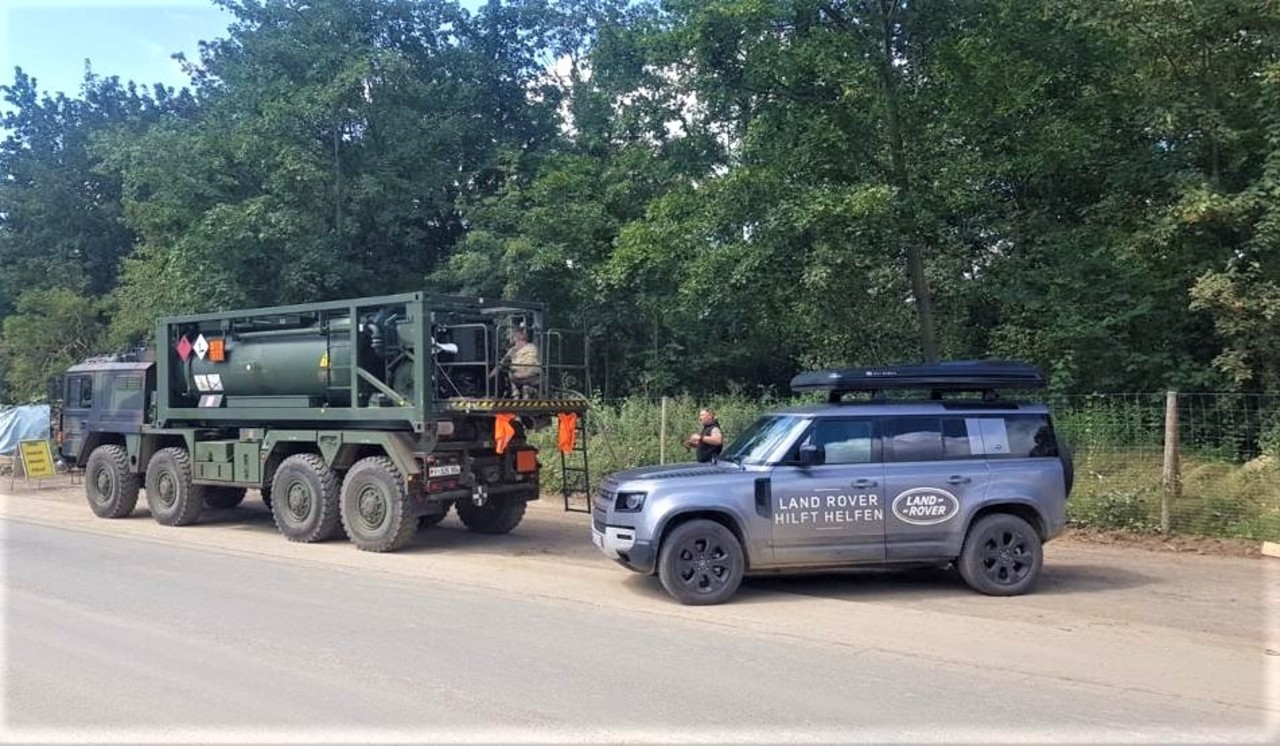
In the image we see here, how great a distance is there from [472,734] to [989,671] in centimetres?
348

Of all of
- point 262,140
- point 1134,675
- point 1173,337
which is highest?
point 262,140

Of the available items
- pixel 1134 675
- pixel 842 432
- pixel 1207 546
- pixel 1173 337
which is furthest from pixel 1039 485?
pixel 1173 337

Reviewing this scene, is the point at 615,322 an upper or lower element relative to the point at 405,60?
lower

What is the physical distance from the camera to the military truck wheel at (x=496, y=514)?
13.4 meters

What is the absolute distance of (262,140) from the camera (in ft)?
80.6

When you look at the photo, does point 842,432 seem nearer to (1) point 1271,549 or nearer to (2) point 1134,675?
(2) point 1134,675

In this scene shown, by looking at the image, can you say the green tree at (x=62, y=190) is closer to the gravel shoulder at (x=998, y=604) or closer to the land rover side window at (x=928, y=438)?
the gravel shoulder at (x=998, y=604)

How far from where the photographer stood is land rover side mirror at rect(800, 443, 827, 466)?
29.2ft

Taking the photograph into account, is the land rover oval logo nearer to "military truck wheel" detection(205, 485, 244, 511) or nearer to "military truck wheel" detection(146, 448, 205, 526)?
"military truck wheel" detection(146, 448, 205, 526)

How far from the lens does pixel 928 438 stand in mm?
9195

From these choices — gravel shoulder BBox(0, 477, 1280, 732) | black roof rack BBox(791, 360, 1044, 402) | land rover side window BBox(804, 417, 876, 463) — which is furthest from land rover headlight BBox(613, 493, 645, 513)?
black roof rack BBox(791, 360, 1044, 402)

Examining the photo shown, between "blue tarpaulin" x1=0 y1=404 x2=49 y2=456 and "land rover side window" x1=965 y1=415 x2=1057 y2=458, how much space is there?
27.2 meters

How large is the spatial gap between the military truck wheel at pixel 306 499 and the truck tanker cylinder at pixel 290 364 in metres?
0.89

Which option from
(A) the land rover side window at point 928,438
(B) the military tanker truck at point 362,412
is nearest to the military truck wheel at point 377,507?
(B) the military tanker truck at point 362,412
